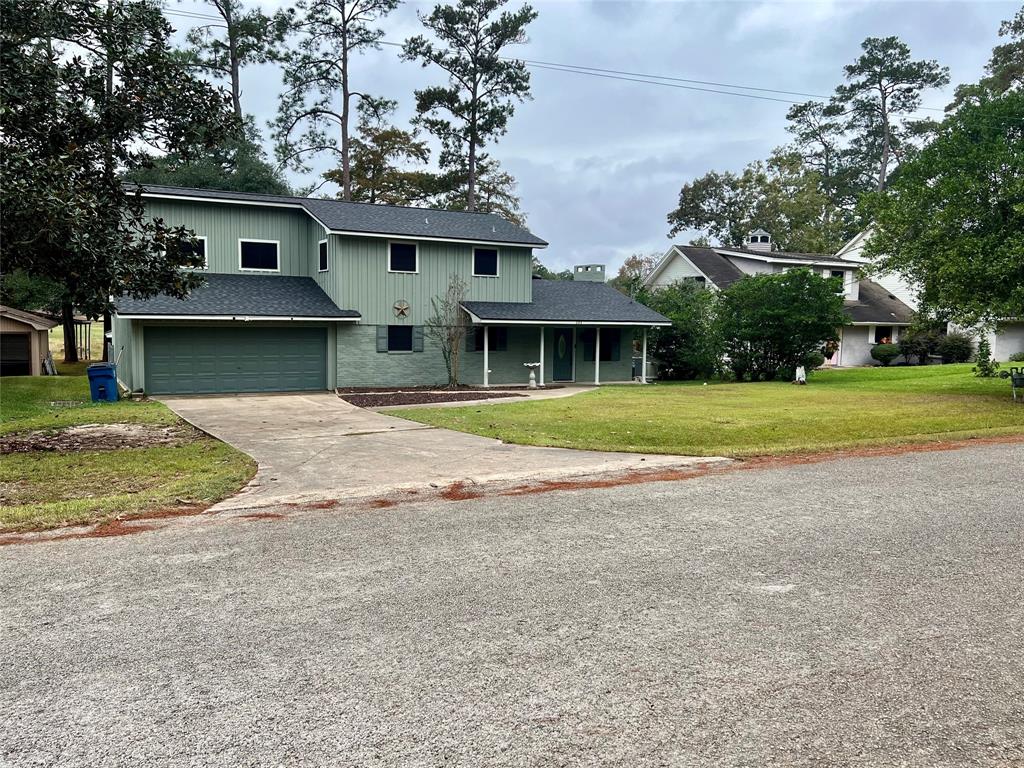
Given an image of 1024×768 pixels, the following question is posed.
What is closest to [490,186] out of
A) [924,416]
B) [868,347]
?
[868,347]

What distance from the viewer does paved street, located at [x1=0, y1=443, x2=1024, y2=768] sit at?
9.48 ft

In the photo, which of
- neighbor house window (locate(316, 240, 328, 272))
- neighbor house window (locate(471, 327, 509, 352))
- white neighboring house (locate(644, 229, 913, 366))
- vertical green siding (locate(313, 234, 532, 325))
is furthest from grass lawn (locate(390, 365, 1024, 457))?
white neighboring house (locate(644, 229, 913, 366))

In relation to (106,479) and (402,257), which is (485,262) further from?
(106,479)

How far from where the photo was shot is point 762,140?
2087 inches

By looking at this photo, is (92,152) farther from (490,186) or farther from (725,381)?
(490,186)

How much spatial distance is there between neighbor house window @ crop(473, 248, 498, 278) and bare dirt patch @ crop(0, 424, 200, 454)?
12682mm

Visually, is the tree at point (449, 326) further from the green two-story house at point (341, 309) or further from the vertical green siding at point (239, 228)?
the vertical green siding at point (239, 228)

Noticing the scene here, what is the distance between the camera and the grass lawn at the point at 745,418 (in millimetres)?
A: 11266

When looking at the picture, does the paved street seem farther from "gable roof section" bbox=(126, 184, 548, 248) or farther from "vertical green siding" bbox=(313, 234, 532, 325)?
Result: "gable roof section" bbox=(126, 184, 548, 248)

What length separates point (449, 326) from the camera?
23.3 m

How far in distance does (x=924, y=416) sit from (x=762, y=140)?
43.7 meters

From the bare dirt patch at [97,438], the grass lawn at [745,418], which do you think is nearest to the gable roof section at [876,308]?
the grass lawn at [745,418]

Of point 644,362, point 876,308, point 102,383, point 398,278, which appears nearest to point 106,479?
point 102,383

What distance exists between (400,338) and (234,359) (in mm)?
5012
